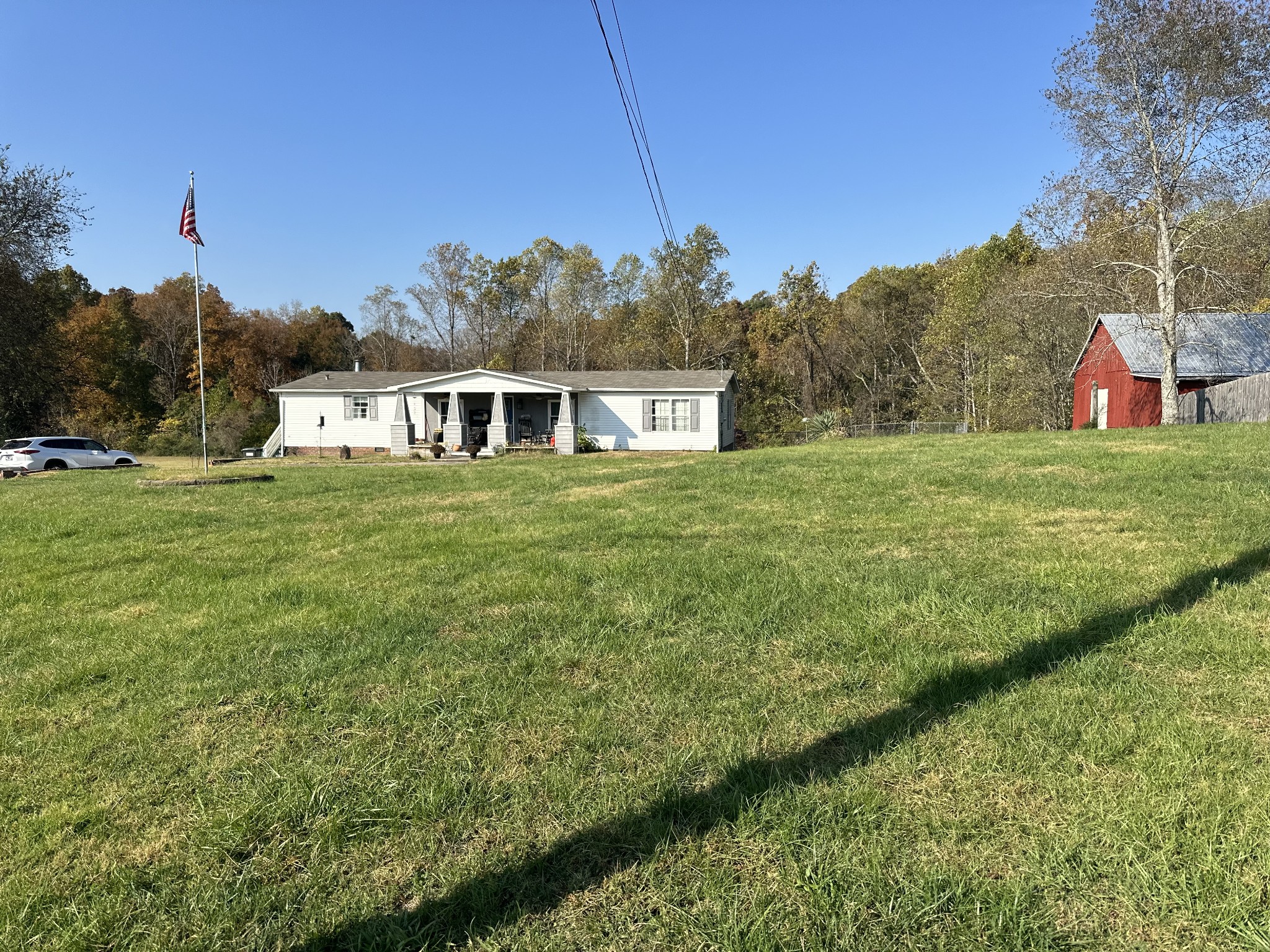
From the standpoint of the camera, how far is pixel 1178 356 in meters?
23.3

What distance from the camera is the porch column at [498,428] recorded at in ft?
90.8

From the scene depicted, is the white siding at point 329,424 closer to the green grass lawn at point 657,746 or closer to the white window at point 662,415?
the white window at point 662,415

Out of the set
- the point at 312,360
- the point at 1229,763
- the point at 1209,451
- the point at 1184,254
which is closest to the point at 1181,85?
the point at 1184,254

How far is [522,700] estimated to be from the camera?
3.38 m

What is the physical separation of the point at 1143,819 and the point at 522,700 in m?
2.43

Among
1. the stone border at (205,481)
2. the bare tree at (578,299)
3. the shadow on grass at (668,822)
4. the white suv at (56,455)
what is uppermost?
the bare tree at (578,299)

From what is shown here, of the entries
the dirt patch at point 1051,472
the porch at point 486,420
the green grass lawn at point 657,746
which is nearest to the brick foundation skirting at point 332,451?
the porch at point 486,420

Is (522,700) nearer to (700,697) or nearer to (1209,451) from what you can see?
(700,697)

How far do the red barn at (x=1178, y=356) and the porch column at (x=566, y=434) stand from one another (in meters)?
18.9

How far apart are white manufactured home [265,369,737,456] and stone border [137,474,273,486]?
13.9 metres

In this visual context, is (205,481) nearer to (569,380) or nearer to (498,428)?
(498,428)

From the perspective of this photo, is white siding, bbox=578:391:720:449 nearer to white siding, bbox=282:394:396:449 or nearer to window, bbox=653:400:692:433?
window, bbox=653:400:692:433

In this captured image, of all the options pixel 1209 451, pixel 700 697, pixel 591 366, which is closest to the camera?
pixel 700 697

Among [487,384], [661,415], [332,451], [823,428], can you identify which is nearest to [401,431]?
[487,384]
